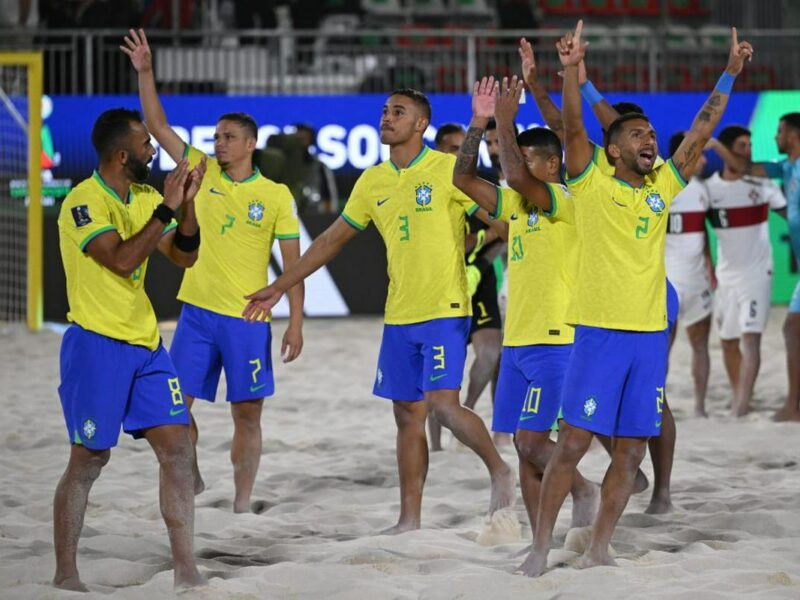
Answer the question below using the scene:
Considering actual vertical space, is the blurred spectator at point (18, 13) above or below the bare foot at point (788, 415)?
above

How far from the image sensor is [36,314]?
16.3 metres

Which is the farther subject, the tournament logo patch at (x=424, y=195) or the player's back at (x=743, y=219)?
the player's back at (x=743, y=219)

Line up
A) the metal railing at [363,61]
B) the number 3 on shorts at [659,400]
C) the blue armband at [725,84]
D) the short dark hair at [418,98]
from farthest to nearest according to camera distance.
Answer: the metal railing at [363,61]
the short dark hair at [418,98]
the blue armband at [725,84]
the number 3 on shorts at [659,400]

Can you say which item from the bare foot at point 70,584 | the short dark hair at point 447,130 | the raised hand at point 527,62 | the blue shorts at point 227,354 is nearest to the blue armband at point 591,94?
the raised hand at point 527,62

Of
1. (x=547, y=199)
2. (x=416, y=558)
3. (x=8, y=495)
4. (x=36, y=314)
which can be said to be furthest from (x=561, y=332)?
(x=36, y=314)

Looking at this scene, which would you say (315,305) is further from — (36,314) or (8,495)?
(8,495)

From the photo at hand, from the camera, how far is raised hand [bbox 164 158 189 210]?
5.52m

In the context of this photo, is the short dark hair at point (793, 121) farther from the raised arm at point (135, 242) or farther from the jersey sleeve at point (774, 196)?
the raised arm at point (135, 242)

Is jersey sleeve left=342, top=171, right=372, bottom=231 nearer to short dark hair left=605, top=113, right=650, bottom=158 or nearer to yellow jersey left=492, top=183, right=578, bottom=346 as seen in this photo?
yellow jersey left=492, top=183, right=578, bottom=346

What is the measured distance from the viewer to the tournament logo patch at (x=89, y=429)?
5.55 m

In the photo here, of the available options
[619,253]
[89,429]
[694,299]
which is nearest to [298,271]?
[89,429]

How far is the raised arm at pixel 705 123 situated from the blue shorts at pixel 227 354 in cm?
266

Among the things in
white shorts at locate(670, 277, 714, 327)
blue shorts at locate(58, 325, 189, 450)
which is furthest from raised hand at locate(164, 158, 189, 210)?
white shorts at locate(670, 277, 714, 327)

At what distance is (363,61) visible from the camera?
18.1m
